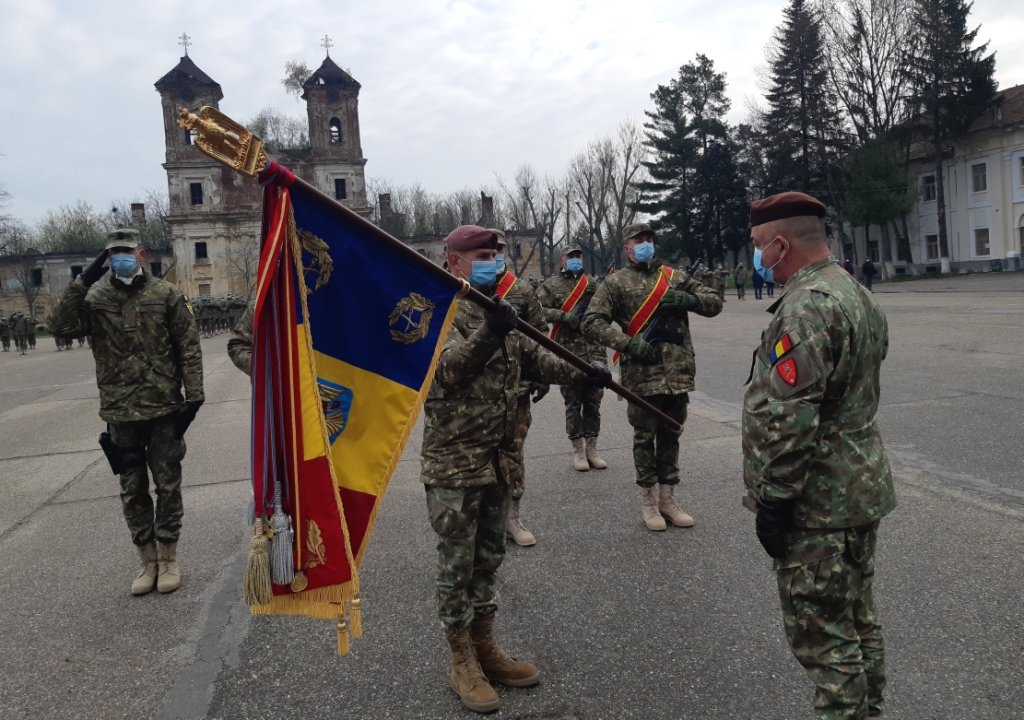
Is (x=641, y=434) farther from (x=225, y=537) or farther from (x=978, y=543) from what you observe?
(x=225, y=537)

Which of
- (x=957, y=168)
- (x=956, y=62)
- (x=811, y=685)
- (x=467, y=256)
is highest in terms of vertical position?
(x=956, y=62)

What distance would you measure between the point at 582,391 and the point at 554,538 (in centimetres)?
215

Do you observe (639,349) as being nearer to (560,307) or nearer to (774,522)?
(774,522)

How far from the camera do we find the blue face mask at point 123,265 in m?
4.49

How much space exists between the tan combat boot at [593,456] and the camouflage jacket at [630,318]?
1.85 metres

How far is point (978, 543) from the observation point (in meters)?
4.49

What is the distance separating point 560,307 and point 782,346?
5606 mm

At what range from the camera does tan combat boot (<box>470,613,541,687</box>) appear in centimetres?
325

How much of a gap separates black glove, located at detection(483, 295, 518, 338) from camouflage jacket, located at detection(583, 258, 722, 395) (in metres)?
2.15

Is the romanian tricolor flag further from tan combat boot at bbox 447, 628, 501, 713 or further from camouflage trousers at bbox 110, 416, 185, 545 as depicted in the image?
camouflage trousers at bbox 110, 416, 185, 545

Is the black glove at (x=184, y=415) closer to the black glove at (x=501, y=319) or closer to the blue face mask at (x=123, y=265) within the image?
the blue face mask at (x=123, y=265)

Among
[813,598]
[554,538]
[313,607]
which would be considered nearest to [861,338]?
[813,598]

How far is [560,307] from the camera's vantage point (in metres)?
7.92

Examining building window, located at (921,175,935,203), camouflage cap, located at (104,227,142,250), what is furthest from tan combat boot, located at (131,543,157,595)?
building window, located at (921,175,935,203)
